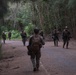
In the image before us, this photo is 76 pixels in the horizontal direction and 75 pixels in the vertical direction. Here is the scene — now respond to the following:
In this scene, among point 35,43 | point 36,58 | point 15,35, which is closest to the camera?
point 35,43

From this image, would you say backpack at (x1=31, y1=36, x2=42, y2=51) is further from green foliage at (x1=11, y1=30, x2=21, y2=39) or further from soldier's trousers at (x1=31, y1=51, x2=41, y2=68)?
green foliage at (x1=11, y1=30, x2=21, y2=39)

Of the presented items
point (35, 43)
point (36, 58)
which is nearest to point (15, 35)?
point (36, 58)

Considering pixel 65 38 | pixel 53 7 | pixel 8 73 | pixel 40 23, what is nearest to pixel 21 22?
pixel 40 23

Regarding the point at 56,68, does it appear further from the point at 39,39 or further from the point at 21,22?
the point at 21,22

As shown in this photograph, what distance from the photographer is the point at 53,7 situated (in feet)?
129

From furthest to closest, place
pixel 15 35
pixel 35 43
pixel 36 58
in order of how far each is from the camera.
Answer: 1. pixel 15 35
2. pixel 36 58
3. pixel 35 43

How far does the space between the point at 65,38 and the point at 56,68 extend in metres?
10.6

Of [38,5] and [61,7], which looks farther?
[38,5]

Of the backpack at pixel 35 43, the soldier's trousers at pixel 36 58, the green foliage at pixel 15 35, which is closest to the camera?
the backpack at pixel 35 43

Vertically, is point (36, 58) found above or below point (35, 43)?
below

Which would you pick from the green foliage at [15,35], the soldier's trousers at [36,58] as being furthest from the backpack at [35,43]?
the green foliage at [15,35]

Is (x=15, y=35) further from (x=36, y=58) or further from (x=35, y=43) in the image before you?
(x=35, y=43)

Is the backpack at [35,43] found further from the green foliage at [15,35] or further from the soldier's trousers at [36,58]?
the green foliage at [15,35]

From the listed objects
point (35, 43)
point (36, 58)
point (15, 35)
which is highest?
point (35, 43)
